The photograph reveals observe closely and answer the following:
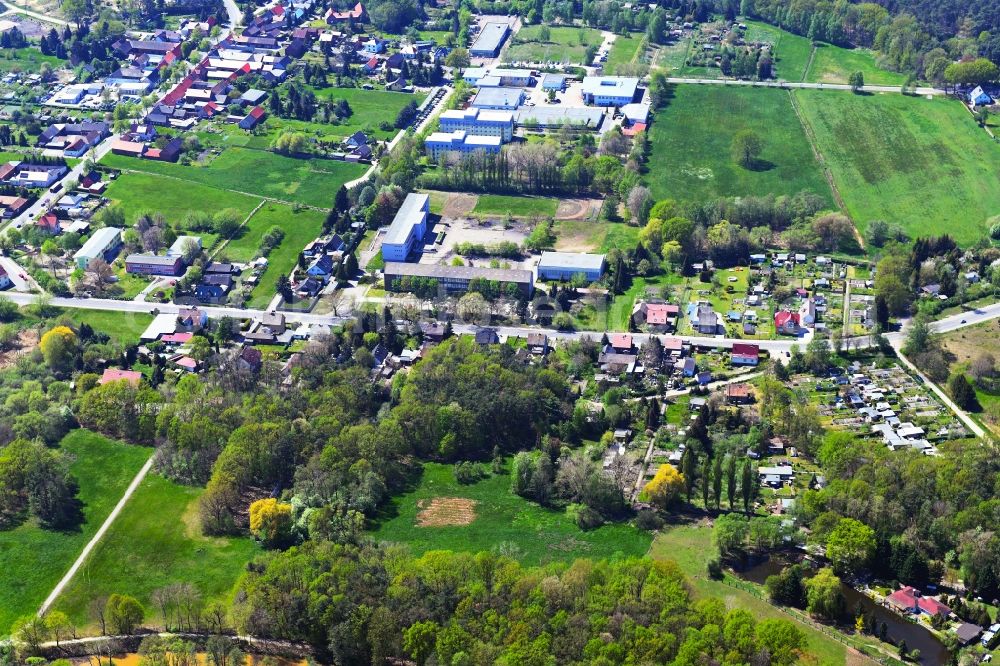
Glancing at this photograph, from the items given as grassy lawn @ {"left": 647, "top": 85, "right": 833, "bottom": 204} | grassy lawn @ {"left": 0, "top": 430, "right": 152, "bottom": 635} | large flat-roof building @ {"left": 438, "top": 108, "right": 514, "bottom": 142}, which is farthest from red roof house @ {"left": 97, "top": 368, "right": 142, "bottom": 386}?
grassy lawn @ {"left": 647, "top": 85, "right": 833, "bottom": 204}

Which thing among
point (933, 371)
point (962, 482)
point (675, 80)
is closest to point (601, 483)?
point (962, 482)

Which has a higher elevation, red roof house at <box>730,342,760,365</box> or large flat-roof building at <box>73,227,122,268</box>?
red roof house at <box>730,342,760,365</box>

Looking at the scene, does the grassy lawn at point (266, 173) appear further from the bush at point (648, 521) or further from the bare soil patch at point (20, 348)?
the bush at point (648, 521)

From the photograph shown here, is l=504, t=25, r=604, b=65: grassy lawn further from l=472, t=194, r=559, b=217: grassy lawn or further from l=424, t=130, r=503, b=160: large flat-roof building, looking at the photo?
l=472, t=194, r=559, b=217: grassy lawn

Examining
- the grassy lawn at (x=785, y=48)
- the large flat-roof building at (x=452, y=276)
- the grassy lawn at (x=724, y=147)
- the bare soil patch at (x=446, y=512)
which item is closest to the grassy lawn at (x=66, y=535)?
the bare soil patch at (x=446, y=512)

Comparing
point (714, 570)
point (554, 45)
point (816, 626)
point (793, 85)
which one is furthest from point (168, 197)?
point (816, 626)

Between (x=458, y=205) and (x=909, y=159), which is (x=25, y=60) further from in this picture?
(x=909, y=159)

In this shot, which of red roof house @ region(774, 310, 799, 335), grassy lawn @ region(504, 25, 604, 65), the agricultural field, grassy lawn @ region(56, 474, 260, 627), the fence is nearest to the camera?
the fence
